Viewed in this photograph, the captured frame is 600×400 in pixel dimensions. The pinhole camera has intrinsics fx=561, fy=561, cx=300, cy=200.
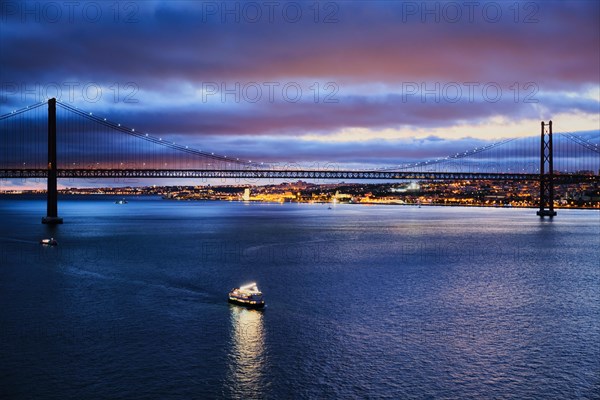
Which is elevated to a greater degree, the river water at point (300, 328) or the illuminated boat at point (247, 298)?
the illuminated boat at point (247, 298)

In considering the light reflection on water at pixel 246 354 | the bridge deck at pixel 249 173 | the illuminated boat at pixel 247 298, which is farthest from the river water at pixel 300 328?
the bridge deck at pixel 249 173

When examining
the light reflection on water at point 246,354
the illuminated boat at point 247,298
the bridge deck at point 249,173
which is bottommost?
the light reflection on water at point 246,354

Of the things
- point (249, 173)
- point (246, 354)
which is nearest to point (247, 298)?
point (246, 354)

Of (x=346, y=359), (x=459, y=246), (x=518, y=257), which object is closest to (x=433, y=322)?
(x=346, y=359)

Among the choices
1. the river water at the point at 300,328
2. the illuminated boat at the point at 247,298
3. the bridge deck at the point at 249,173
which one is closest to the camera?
the river water at the point at 300,328

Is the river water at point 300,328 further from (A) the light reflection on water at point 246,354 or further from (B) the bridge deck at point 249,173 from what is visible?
(B) the bridge deck at point 249,173

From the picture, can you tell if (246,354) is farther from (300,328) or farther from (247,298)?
(247,298)

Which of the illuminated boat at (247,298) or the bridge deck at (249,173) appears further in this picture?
the bridge deck at (249,173)

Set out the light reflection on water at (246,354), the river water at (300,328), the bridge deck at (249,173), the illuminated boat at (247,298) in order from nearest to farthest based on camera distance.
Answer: the light reflection on water at (246,354), the river water at (300,328), the illuminated boat at (247,298), the bridge deck at (249,173)

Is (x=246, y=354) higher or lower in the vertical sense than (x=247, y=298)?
lower

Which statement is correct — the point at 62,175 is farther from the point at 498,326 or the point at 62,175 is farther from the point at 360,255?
the point at 498,326
